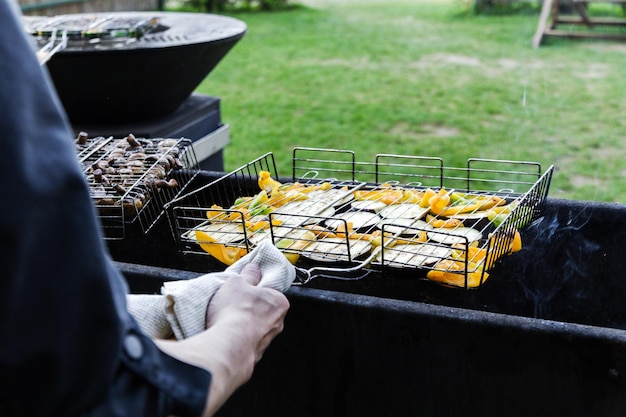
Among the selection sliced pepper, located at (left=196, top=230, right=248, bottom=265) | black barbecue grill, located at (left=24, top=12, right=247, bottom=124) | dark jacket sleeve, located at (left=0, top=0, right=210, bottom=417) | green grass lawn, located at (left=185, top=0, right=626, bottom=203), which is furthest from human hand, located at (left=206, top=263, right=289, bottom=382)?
green grass lawn, located at (left=185, top=0, right=626, bottom=203)

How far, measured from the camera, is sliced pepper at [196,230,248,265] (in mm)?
2336

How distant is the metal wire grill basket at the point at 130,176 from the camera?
2.53 m

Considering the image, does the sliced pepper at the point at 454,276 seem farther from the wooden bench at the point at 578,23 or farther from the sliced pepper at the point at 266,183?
the wooden bench at the point at 578,23

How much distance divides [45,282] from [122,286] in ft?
0.53

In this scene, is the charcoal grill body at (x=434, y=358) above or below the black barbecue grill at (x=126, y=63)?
below

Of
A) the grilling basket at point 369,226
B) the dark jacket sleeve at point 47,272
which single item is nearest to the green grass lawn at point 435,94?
the grilling basket at point 369,226

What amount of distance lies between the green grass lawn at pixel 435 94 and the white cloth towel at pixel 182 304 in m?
4.10

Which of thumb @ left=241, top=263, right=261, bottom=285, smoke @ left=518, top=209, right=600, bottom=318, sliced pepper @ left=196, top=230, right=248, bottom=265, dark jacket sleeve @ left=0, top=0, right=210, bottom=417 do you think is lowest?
smoke @ left=518, top=209, right=600, bottom=318

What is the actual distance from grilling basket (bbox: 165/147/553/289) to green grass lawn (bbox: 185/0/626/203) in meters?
3.07

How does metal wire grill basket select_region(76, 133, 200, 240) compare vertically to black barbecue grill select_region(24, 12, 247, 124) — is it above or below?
below

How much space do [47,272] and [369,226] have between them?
5.49 ft

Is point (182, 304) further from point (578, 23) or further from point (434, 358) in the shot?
point (578, 23)

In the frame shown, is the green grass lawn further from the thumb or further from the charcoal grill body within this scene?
the thumb

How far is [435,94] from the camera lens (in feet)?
27.3
